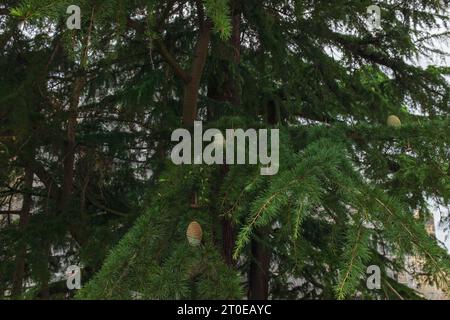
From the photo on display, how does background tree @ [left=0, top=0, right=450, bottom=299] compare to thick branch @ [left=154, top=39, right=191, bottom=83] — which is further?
thick branch @ [left=154, top=39, right=191, bottom=83]

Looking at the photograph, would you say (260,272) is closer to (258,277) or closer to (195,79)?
(258,277)

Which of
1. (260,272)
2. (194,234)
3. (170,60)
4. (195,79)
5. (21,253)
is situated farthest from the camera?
(260,272)

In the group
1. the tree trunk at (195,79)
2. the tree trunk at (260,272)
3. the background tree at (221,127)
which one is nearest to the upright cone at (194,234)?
the background tree at (221,127)

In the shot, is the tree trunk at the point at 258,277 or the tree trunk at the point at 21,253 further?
the tree trunk at the point at 258,277

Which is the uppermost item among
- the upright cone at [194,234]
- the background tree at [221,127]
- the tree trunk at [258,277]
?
the background tree at [221,127]

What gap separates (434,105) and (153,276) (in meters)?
3.11

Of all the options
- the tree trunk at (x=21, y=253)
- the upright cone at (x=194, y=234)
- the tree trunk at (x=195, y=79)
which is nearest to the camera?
the upright cone at (x=194, y=234)

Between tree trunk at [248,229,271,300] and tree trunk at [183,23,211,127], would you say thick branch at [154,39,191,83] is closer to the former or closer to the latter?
tree trunk at [183,23,211,127]

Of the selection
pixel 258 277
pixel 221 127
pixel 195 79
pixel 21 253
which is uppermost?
pixel 195 79

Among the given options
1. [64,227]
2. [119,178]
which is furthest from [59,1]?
[119,178]

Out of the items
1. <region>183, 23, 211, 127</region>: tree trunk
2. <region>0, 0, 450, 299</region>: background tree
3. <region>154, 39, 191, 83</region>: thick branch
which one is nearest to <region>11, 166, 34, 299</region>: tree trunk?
<region>0, 0, 450, 299</region>: background tree

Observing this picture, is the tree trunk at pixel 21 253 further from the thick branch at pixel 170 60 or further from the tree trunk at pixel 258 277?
the tree trunk at pixel 258 277

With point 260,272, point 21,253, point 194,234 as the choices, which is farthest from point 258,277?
point 194,234
